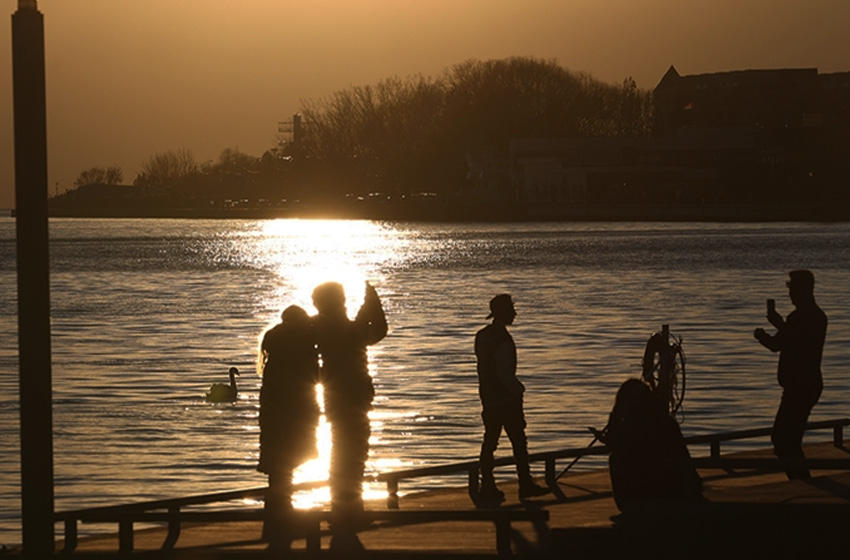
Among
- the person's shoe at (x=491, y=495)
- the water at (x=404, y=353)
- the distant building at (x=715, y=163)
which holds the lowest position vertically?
the water at (x=404, y=353)

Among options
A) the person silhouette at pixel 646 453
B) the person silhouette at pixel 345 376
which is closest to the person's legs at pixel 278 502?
the person silhouette at pixel 345 376

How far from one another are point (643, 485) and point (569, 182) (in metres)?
188

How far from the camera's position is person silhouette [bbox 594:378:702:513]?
32.7 ft

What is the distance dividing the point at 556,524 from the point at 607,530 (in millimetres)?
2388

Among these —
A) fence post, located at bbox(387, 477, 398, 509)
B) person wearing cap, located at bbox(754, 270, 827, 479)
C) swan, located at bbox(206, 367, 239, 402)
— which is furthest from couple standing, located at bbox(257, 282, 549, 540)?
swan, located at bbox(206, 367, 239, 402)

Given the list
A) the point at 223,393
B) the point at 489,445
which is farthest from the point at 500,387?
the point at 223,393

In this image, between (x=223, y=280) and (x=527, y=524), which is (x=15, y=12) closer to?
(x=527, y=524)

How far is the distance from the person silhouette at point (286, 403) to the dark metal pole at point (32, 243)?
95.7 inches

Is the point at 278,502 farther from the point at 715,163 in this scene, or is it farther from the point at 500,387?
the point at 715,163

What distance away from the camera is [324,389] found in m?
11.3

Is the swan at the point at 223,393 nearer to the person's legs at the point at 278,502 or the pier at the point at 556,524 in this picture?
the pier at the point at 556,524

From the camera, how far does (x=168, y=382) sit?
33.5 m

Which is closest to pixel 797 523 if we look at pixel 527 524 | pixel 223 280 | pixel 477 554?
pixel 477 554

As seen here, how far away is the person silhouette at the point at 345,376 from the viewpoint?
11234 mm
